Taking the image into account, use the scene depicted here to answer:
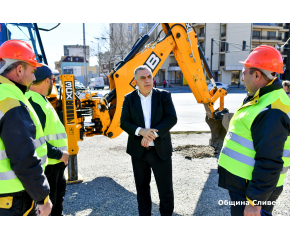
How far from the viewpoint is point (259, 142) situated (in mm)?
1743

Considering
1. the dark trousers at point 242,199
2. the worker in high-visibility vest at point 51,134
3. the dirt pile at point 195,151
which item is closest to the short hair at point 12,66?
the worker in high-visibility vest at point 51,134

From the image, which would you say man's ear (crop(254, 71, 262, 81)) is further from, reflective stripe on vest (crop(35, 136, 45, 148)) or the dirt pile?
the dirt pile

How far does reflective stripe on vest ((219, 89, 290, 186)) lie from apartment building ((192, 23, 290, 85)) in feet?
116

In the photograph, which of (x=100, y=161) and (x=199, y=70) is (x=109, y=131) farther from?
(x=199, y=70)

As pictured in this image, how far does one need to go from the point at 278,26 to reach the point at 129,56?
153ft

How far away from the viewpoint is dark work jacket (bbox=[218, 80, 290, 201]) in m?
1.70

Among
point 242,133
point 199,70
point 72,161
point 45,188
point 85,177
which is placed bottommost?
point 85,177

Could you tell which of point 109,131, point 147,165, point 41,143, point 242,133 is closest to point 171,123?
point 147,165

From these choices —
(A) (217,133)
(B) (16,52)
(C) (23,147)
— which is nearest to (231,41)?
(A) (217,133)

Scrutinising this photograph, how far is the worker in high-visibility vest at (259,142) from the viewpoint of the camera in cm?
172

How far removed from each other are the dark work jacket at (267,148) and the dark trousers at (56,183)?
2.00m

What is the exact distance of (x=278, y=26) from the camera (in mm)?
41656

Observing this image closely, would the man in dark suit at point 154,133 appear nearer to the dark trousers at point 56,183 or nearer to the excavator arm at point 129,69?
the dark trousers at point 56,183

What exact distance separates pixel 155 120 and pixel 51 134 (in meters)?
1.21
